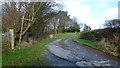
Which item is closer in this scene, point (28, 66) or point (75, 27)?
point (28, 66)

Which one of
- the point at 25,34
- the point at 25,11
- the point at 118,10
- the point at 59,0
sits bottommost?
the point at 25,34

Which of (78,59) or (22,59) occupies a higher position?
(22,59)

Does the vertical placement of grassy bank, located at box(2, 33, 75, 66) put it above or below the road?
above

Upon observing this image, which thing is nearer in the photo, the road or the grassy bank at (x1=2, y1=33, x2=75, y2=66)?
the grassy bank at (x1=2, y1=33, x2=75, y2=66)

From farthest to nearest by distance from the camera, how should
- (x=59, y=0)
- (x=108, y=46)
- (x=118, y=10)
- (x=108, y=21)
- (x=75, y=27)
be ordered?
1. (x=75, y=27)
2. (x=59, y=0)
3. (x=108, y=21)
4. (x=118, y=10)
5. (x=108, y=46)

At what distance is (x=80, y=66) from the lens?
4246mm

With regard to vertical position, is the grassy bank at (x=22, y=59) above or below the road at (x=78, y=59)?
above

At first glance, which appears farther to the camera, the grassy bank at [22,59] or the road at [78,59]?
the road at [78,59]

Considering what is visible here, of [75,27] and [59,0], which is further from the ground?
[59,0]

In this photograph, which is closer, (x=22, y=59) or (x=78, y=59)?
(x=22, y=59)

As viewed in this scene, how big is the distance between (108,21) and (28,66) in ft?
28.7

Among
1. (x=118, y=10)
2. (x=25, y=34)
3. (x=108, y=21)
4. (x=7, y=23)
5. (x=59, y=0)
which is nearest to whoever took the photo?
(x=118, y=10)

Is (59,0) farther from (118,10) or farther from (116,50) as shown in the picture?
(116,50)

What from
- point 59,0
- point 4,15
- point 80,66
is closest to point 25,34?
point 4,15
